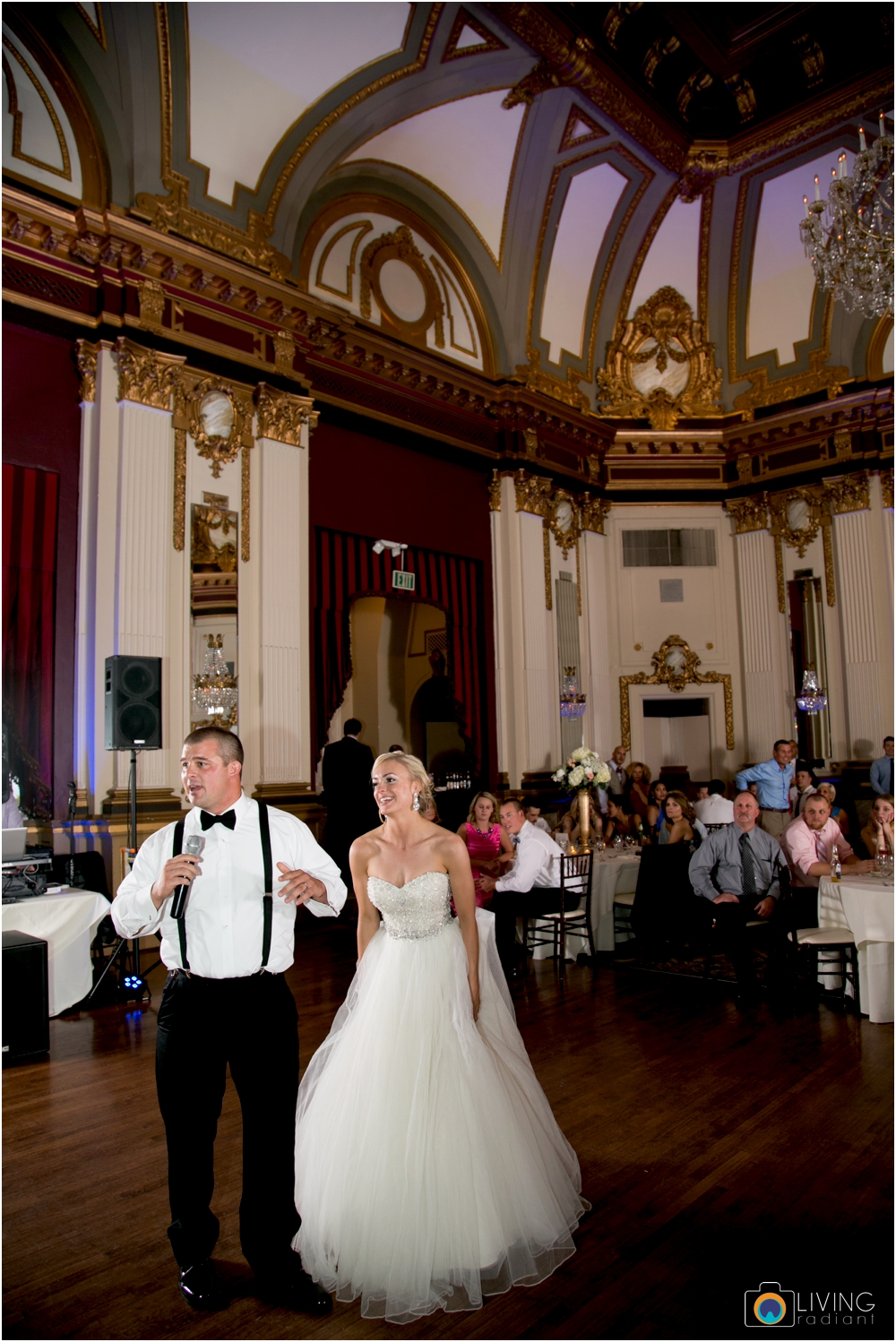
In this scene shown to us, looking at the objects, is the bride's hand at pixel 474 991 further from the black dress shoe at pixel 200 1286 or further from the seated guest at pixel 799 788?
the seated guest at pixel 799 788

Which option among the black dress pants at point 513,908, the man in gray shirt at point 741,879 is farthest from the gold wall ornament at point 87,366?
the man in gray shirt at point 741,879

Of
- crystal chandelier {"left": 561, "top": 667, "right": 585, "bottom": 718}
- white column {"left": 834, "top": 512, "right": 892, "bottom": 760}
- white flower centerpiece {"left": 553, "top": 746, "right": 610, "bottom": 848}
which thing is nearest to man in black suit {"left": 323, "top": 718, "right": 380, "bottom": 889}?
white flower centerpiece {"left": 553, "top": 746, "right": 610, "bottom": 848}

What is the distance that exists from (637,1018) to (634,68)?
9.82m

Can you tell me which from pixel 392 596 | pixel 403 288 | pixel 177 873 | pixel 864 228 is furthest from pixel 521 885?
pixel 403 288

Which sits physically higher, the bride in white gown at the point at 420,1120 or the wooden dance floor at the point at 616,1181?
the bride in white gown at the point at 420,1120

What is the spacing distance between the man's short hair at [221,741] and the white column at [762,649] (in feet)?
36.1

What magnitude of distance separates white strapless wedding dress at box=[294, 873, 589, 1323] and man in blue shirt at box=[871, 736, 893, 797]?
28.2ft

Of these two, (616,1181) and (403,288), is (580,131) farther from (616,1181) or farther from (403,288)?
(616,1181)

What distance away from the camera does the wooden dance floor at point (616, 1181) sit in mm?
2324

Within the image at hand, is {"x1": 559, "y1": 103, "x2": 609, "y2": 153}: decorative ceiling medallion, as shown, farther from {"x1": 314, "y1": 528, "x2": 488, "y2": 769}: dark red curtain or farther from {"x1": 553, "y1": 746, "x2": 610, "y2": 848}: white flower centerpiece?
{"x1": 553, "y1": 746, "x2": 610, "y2": 848}: white flower centerpiece

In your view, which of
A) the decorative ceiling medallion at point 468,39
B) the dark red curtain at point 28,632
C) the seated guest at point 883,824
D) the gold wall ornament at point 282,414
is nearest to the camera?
the seated guest at point 883,824

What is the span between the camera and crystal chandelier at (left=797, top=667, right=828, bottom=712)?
38.3 ft

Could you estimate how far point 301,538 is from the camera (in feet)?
27.9

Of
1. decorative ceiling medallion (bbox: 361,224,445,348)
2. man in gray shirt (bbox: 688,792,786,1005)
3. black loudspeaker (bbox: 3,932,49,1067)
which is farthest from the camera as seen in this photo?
decorative ceiling medallion (bbox: 361,224,445,348)
